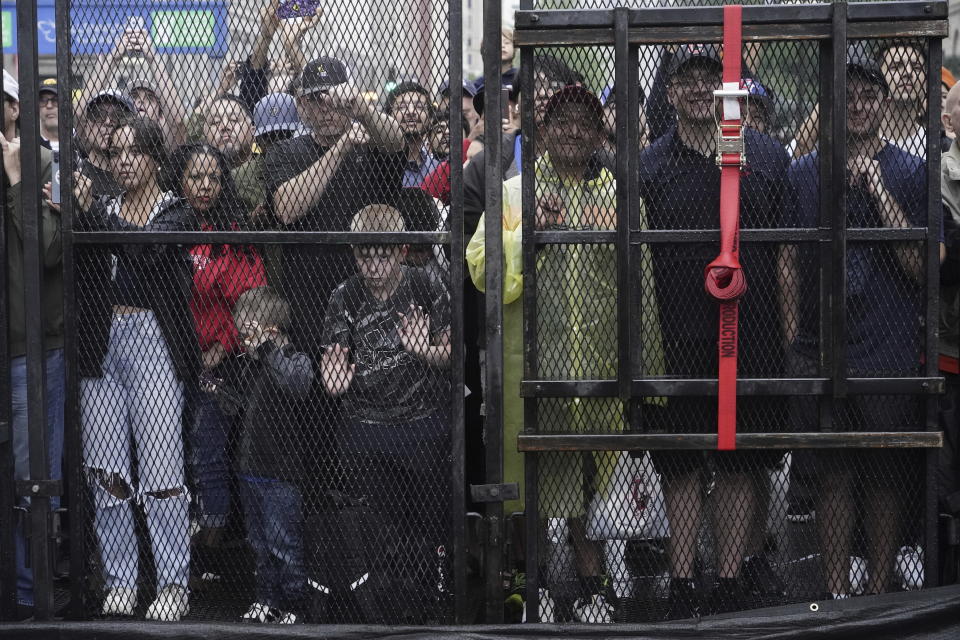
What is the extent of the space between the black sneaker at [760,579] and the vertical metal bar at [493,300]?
83 centimetres

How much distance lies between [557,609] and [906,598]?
114 cm

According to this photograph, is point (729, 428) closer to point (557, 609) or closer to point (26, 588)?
point (557, 609)

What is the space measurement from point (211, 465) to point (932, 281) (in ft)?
8.02

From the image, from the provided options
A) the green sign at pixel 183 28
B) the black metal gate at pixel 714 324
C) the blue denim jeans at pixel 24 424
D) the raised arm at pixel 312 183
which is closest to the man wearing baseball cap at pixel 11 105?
the blue denim jeans at pixel 24 424

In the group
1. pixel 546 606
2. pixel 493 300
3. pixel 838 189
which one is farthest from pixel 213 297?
pixel 838 189

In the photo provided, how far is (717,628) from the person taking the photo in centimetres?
355

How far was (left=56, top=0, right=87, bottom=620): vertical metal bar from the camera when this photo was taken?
3.65 metres

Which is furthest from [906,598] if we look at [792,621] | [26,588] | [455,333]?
[26,588]

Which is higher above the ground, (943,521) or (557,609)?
(943,521)

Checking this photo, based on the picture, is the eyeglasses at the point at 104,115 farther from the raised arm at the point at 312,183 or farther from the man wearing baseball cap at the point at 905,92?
the man wearing baseball cap at the point at 905,92

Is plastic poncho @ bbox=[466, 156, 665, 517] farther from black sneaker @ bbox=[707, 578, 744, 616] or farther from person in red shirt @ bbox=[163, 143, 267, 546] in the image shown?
person in red shirt @ bbox=[163, 143, 267, 546]

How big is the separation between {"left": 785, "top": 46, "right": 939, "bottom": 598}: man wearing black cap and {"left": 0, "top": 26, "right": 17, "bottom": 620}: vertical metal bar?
105 inches

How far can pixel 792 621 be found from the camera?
3543mm

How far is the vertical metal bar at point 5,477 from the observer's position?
3.85 metres
